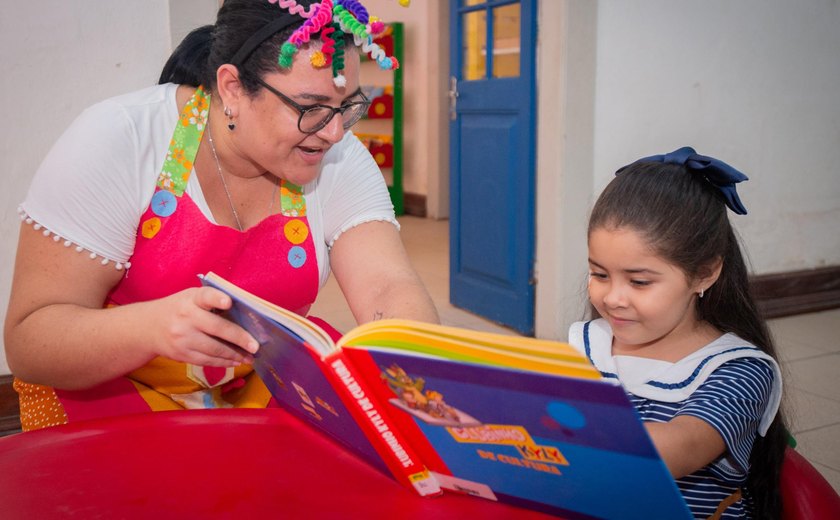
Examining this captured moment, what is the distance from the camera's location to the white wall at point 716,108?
3461mm

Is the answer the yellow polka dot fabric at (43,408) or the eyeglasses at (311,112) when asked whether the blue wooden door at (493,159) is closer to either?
the eyeglasses at (311,112)

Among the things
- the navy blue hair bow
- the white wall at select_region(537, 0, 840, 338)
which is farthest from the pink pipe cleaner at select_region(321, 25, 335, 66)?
the white wall at select_region(537, 0, 840, 338)

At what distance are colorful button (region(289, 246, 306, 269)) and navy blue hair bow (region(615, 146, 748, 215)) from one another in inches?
24.9

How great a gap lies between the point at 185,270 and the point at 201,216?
9cm

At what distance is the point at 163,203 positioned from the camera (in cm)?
130

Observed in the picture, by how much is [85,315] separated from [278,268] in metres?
0.37

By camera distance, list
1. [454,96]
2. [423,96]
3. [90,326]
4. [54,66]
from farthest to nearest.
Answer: [423,96] → [454,96] → [54,66] → [90,326]

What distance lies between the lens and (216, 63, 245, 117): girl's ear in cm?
129

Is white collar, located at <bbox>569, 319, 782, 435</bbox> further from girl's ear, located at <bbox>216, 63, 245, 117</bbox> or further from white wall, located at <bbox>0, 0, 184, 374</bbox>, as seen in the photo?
white wall, located at <bbox>0, 0, 184, 374</bbox>

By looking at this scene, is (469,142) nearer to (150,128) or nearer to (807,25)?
(807,25)

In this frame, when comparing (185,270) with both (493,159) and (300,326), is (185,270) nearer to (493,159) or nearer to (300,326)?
(300,326)

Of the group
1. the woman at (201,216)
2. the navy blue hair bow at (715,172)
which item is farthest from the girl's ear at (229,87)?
the navy blue hair bow at (715,172)

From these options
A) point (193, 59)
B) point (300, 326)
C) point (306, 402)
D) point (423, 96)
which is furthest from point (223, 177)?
point (423, 96)

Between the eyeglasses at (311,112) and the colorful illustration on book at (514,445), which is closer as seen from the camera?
the colorful illustration on book at (514,445)
